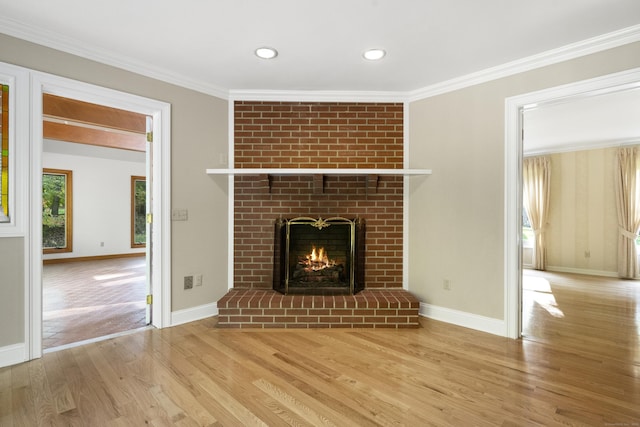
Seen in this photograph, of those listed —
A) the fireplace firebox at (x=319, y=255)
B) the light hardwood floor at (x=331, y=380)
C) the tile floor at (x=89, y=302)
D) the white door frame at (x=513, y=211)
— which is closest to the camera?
the light hardwood floor at (x=331, y=380)

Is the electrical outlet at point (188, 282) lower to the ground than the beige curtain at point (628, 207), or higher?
lower

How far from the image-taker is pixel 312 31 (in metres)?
2.21

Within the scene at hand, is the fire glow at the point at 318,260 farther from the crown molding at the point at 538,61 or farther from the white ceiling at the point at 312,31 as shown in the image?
the crown molding at the point at 538,61

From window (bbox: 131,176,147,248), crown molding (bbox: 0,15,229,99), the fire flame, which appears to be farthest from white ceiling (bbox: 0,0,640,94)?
window (bbox: 131,176,147,248)

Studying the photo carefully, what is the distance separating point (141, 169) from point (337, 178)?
6584mm

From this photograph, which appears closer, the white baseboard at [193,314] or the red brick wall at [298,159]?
the white baseboard at [193,314]

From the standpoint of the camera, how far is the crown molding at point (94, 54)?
7.05 feet

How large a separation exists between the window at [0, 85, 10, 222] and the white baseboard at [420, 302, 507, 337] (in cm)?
354

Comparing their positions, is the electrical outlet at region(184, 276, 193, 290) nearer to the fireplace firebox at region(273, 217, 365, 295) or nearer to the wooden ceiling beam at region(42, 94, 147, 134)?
the fireplace firebox at region(273, 217, 365, 295)

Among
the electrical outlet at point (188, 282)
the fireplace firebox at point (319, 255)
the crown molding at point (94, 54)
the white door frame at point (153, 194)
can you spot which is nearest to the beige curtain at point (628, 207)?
the fireplace firebox at point (319, 255)

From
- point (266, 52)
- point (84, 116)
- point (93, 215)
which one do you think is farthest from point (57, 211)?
point (266, 52)

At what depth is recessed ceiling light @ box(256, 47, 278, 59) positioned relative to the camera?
246 centimetres

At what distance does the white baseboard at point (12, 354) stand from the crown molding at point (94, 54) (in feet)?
7.02

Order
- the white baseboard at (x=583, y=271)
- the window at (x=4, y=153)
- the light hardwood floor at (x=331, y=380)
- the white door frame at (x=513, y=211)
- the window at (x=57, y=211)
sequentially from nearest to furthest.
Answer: the light hardwood floor at (x=331, y=380)
the window at (x=4, y=153)
the white door frame at (x=513, y=211)
the white baseboard at (x=583, y=271)
the window at (x=57, y=211)
